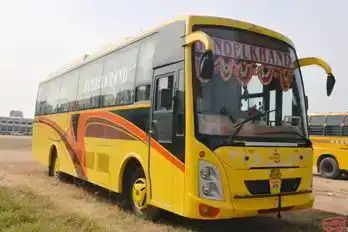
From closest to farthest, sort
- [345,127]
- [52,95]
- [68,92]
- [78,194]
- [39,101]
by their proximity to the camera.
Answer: [78,194], [68,92], [52,95], [39,101], [345,127]

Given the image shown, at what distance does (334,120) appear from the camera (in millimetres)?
18125

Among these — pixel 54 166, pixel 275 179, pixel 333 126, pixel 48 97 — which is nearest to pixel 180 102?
pixel 275 179

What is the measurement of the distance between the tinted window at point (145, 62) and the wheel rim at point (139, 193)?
1816mm

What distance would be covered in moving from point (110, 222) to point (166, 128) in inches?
78.2

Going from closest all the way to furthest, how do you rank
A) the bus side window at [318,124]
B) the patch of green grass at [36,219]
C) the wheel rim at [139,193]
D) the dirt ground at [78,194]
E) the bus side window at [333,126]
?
the patch of green grass at [36,219], the wheel rim at [139,193], the dirt ground at [78,194], the bus side window at [333,126], the bus side window at [318,124]

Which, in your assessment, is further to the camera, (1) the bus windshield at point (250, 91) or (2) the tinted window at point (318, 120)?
(2) the tinted window at point (318, 120)

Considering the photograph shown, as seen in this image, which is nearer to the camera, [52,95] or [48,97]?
[52,95]

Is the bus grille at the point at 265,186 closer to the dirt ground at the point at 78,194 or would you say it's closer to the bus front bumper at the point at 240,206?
the bus front bumper at the point at 240,206

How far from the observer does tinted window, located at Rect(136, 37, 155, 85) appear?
7.86m

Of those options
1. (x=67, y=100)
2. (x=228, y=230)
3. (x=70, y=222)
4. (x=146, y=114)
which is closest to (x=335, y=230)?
(x=228, y=230)

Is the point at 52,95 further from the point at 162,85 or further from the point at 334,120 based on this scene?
Result: the point at 334,120

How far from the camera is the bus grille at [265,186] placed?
6539mm

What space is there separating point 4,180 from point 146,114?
7.31 meters

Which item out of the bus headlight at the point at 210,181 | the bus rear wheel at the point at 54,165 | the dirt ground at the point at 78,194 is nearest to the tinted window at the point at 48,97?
the bus rear wheel at the point at 54,165
